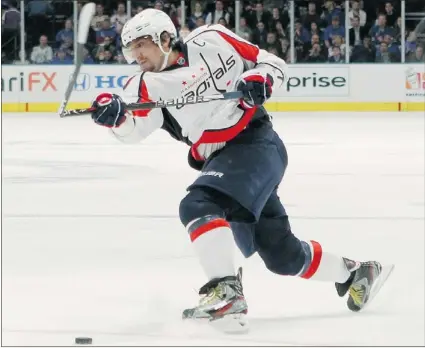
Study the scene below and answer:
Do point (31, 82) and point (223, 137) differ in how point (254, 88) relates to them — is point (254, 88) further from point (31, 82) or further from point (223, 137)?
point (31, 82)

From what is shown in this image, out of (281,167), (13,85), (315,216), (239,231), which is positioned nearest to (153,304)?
(239,231)

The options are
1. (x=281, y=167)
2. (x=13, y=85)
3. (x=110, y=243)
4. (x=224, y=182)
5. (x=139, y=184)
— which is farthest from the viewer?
(x=13, y=85)

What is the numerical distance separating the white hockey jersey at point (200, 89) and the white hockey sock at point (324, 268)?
1.46ft

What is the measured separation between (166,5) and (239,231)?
1089 centimetres

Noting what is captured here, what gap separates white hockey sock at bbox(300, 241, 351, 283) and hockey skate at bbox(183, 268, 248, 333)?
1.28 ft

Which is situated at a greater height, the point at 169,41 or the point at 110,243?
the point at 169,41

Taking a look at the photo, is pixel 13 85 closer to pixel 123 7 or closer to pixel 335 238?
pixel 123 7

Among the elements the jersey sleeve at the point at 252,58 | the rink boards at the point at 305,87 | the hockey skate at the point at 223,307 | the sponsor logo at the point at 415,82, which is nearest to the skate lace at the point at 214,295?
the hockey skate at the point at 223,307

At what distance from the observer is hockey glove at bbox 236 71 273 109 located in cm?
334

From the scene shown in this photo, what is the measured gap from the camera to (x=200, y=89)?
344cm

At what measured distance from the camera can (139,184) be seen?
6.75 metres

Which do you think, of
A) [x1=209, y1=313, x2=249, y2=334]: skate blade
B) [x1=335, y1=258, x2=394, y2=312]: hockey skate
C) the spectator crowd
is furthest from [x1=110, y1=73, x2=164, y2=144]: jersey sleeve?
the spectator crowd

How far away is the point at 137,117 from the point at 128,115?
0.19ft

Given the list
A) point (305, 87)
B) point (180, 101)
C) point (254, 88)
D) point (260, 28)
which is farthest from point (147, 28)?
point (260, 28)
